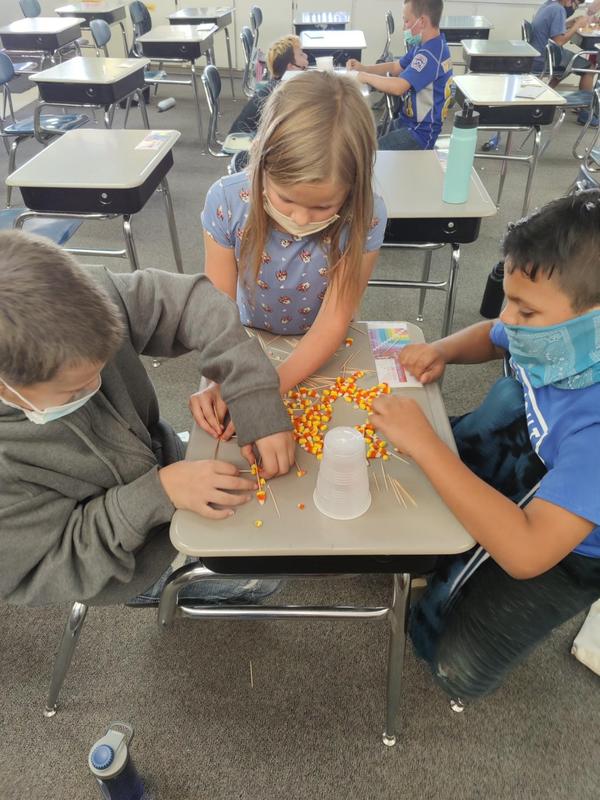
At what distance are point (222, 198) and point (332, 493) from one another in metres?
0.84

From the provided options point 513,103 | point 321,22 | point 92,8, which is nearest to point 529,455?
point 513,103

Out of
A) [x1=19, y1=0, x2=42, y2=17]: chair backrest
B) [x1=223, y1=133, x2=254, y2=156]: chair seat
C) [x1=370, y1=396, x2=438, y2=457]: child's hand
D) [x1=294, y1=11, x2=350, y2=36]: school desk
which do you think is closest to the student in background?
[x1=223, y1=133, x2=254, y2=156]: chair seat

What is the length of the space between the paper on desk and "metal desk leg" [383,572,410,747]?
1.28 ft

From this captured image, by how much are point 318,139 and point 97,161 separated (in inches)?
63.3

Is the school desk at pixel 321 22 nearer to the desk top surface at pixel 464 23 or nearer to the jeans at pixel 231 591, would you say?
the desk top surface at pixel 464 23

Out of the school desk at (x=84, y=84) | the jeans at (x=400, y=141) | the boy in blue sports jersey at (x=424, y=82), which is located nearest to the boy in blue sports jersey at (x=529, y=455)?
the jeans at (x=400, y=141)

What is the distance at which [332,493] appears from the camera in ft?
2.77

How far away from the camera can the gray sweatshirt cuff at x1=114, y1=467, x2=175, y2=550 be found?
2.85 feet

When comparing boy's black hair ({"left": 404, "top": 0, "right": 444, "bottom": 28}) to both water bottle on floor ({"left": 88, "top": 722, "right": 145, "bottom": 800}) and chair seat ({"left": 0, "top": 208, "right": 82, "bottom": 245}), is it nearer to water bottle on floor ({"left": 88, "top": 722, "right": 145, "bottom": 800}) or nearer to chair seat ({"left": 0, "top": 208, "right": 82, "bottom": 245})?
chair seat ({"left": 0, "top": 208, "right": 82, "bottom": 245})

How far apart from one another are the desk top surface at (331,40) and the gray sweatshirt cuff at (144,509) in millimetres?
4771

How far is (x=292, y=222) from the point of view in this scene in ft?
3.93

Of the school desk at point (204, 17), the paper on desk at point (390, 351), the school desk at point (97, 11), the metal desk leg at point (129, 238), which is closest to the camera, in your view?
the paper on desk at point (390, 351)

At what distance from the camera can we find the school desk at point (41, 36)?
5.00 m

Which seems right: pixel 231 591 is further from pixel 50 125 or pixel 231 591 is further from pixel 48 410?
pixel 50 125
